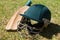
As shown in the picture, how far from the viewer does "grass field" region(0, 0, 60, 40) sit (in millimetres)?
6242

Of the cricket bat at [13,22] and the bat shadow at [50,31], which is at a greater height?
the cricket bat at [13,22]

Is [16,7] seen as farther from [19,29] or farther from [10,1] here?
[19,29]

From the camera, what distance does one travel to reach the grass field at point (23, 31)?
20.5 feet

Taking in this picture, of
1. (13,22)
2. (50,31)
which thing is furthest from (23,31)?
(50,31)

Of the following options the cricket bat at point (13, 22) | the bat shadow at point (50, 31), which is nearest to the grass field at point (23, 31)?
the bat shadow at point (50, 31)

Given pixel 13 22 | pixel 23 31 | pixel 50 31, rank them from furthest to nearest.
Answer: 1. pixel 13 22
2. pixel 50 31
3. pixel 23 31

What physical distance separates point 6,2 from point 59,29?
106 inches

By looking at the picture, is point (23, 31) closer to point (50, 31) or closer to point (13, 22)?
point (13, 22)

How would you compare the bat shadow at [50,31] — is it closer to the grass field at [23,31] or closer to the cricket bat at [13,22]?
the grass field at [23,31]

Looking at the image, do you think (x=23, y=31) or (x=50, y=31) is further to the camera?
(x=50, y=31)

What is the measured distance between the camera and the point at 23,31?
6406mm

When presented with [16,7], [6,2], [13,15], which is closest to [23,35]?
[13,15]

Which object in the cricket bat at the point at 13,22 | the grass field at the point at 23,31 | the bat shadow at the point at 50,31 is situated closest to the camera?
the grass field at the point at 23,31

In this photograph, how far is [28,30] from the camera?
20.7ft
